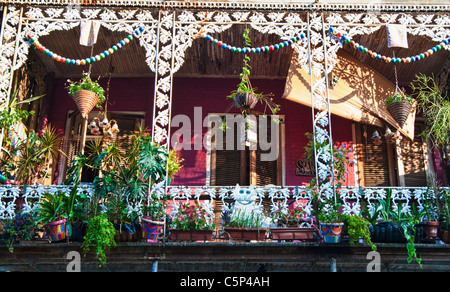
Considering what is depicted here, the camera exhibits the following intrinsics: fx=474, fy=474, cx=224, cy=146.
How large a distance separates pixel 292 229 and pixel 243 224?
0.80 meters

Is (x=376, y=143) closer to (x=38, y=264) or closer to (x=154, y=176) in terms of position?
(x=154, y=176)

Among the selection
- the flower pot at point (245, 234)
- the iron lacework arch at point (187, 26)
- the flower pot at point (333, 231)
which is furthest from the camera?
the iron lacework arch at point (187, 26)

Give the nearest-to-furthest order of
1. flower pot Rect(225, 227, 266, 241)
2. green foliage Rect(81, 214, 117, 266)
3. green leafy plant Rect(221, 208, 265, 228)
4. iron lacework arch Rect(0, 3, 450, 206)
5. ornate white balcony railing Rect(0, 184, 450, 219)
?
1. green foliage Rect(81, 214, 117, 266)
2. flower pot Rect(225, 227, 266, 241)
3. green leafy plant Rect(221, 208, 265, 228)
4. ornate white balcony railing Rect(0, 184, 450, 219)
5. iron lacework arch Rect(0, 3, 450, 206)

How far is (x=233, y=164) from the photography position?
35.5 feet

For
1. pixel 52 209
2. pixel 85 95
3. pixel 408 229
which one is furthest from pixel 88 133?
pixel 408 229

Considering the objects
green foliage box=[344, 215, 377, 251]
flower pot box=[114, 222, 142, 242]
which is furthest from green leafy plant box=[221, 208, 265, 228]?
flower pot box=[114, 222, 142, 242]

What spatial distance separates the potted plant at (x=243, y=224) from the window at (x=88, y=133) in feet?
13.0

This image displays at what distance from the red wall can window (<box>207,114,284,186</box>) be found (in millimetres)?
212

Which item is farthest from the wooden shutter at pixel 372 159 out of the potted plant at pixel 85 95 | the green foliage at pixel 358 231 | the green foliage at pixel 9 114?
the green foliage at pixel 9 114

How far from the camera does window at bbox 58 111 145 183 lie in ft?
35.4

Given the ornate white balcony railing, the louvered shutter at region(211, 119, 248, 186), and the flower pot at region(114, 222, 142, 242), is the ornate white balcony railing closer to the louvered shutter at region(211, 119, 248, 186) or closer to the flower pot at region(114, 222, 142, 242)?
the flower pot at region(114, 222, 142, 242)

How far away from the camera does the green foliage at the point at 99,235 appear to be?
23.5ft

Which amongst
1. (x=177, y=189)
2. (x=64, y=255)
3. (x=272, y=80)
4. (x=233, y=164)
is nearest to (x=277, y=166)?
(x=233, y=164)

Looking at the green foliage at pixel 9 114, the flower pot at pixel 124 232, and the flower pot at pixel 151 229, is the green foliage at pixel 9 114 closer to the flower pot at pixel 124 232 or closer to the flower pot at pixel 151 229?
the flower pot at pixel 124 232
